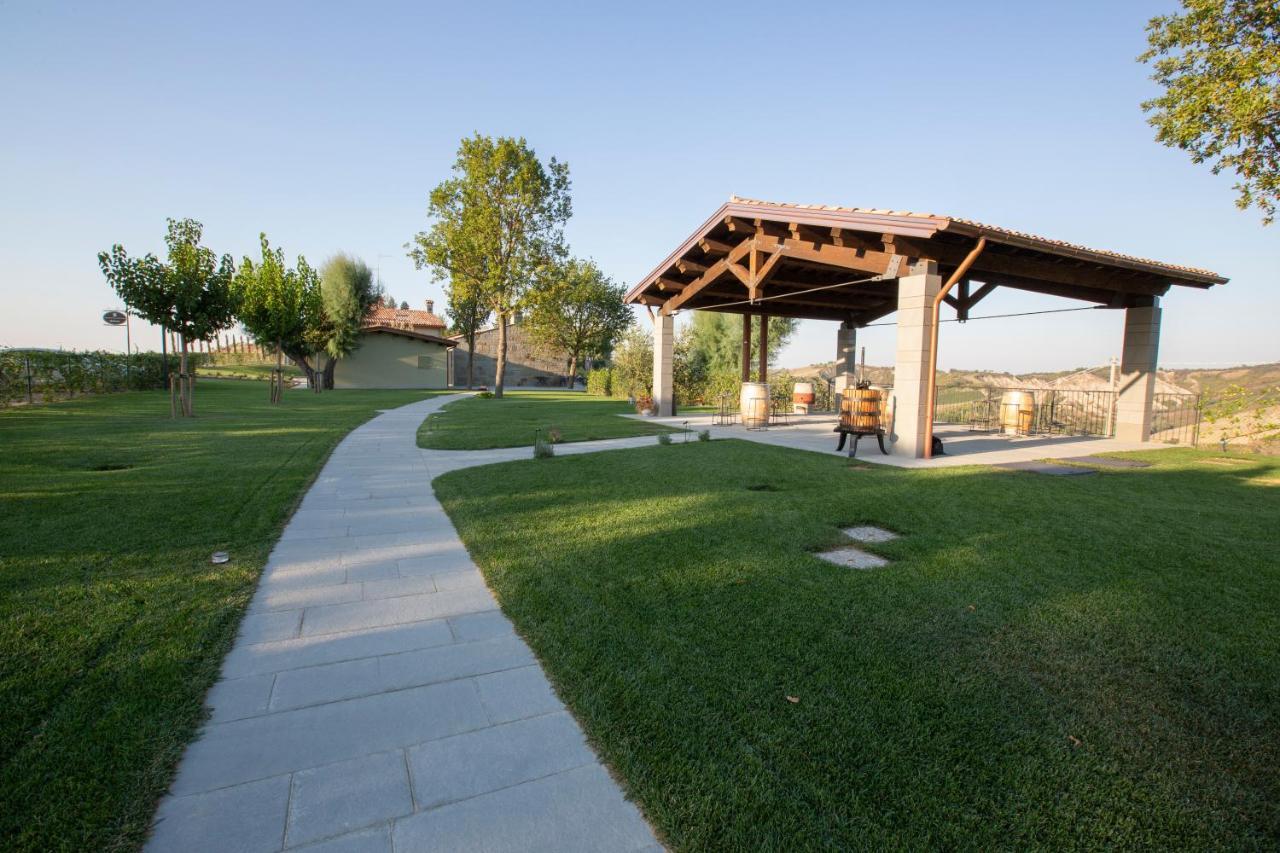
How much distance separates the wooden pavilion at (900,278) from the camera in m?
8.68

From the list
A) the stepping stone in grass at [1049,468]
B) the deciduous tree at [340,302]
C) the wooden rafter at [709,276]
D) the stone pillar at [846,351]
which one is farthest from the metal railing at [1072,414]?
the deciduous tree at [340,302]

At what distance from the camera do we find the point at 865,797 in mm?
1881

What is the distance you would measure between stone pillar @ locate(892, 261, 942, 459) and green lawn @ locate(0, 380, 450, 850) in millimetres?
8624

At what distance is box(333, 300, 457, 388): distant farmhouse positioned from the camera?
118 ft

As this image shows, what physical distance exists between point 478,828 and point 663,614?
164cm

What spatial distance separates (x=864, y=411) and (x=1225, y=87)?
8.60 meters

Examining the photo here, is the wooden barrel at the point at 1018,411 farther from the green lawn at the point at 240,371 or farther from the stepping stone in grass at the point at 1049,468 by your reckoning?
the green lawn at the point at 240,371

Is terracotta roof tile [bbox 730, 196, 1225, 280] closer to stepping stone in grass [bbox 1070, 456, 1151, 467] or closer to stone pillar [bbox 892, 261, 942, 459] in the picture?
stone pillar [bbox 892, 261, 942, 459]

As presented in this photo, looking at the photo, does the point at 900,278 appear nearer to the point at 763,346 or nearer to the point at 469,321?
the point at 763,346

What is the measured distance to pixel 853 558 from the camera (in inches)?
169

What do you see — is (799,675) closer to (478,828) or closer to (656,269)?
(478,828)

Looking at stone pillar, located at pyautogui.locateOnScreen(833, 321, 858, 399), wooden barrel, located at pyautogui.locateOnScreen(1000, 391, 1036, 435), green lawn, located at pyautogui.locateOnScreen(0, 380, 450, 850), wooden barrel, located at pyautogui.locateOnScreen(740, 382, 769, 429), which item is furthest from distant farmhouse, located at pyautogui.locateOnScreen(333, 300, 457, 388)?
wooden barrel, located at pyautogui.locateOnScreen(1000, 391, 1036, 435)

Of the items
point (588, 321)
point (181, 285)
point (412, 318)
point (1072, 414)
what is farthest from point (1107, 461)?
point (412, 318)

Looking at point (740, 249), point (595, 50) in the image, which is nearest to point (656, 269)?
point (740, 249)
